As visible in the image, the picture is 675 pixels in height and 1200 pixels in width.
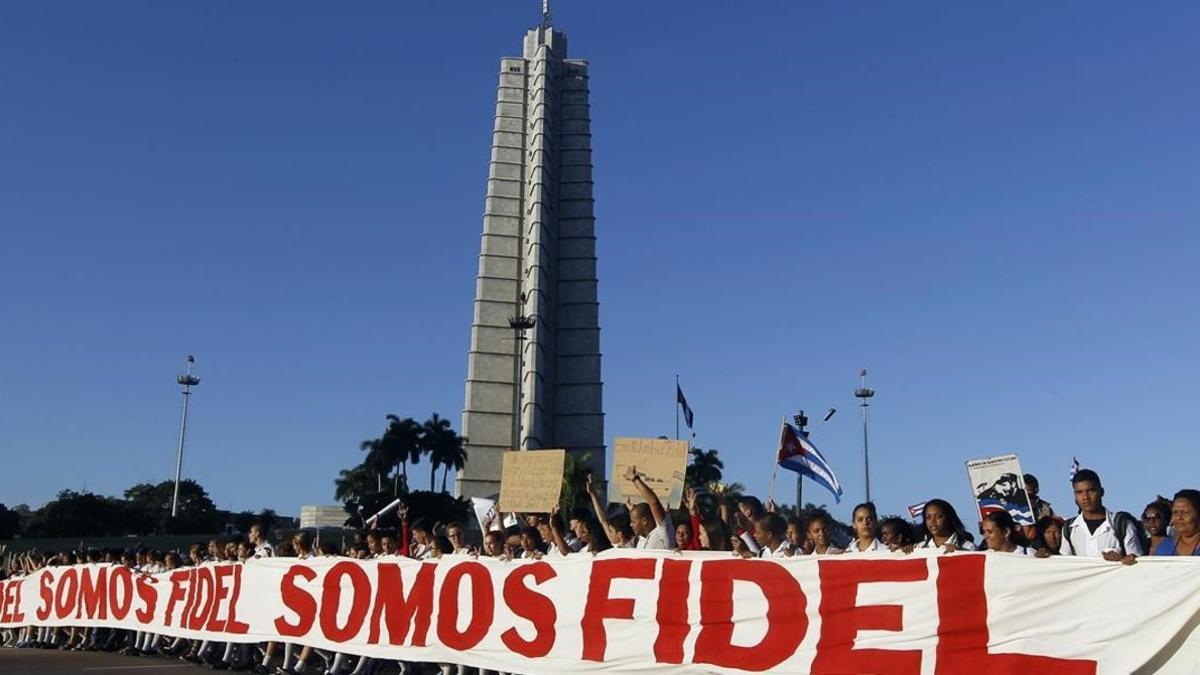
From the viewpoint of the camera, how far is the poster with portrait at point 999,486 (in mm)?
8719

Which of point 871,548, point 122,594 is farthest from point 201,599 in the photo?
point 871,548

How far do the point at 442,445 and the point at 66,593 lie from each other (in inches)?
2978

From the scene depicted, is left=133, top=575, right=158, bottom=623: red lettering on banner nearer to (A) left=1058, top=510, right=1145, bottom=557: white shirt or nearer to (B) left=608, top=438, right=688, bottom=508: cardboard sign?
(B) left=608, top=438, right=688, bottom=508: cardboard sign

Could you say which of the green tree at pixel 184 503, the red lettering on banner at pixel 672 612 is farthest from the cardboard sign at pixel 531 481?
the green tree at pixel 184 503

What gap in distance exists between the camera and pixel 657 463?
1097cm

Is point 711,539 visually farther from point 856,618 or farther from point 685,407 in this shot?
point 685,407

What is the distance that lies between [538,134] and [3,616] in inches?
3360

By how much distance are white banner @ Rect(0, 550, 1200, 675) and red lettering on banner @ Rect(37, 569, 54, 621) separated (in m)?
→ 5.06

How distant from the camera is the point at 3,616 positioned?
18094mm

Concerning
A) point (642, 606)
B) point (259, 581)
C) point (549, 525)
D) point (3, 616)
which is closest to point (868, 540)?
point (642, 606)

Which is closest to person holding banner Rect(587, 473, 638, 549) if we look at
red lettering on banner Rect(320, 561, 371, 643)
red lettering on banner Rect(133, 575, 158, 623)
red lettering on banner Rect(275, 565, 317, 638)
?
red lettering on banner Rect(320, 561, 371, 643)

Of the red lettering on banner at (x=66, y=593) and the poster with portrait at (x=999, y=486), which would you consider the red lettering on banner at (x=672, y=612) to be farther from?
the red lettering on banner at (x=66, y=593)

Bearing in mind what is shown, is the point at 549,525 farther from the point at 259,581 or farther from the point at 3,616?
the point at 3,616

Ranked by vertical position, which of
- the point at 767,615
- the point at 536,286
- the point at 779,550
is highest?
the point at 536,286
